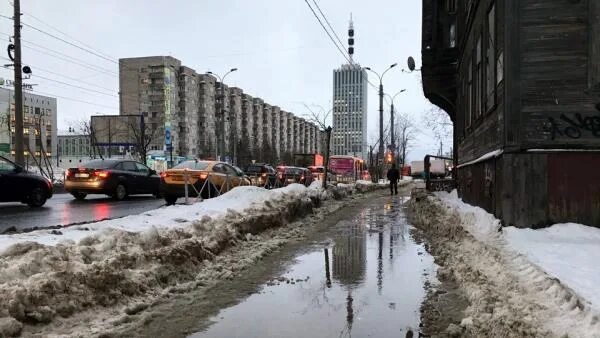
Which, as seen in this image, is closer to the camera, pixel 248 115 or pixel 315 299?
pixel 315 299

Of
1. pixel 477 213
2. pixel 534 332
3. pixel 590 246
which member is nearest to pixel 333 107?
pixel 477 213

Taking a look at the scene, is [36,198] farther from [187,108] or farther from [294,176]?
[187,108]

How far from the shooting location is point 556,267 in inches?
218

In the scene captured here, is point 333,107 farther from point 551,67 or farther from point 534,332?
point 534,332

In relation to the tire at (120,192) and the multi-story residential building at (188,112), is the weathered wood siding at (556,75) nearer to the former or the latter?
the tire at (120,192)

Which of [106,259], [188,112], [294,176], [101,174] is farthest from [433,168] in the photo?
[106,259]

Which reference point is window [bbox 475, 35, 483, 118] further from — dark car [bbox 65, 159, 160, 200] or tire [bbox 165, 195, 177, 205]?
dark car [bbox 65, 159, 160, 200]

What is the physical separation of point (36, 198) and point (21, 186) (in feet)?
1.93

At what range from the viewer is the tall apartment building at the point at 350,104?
45.4 m

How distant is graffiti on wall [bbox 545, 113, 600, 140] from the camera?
880 cm

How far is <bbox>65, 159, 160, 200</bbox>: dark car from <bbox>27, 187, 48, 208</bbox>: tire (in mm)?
2485

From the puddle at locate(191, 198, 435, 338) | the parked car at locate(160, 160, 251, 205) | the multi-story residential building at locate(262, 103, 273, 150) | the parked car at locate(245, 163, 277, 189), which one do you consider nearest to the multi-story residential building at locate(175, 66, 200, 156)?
the multi-story residential building at locate(262, 103, 273, 150)

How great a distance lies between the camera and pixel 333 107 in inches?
1914

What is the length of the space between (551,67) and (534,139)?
1.24 m
